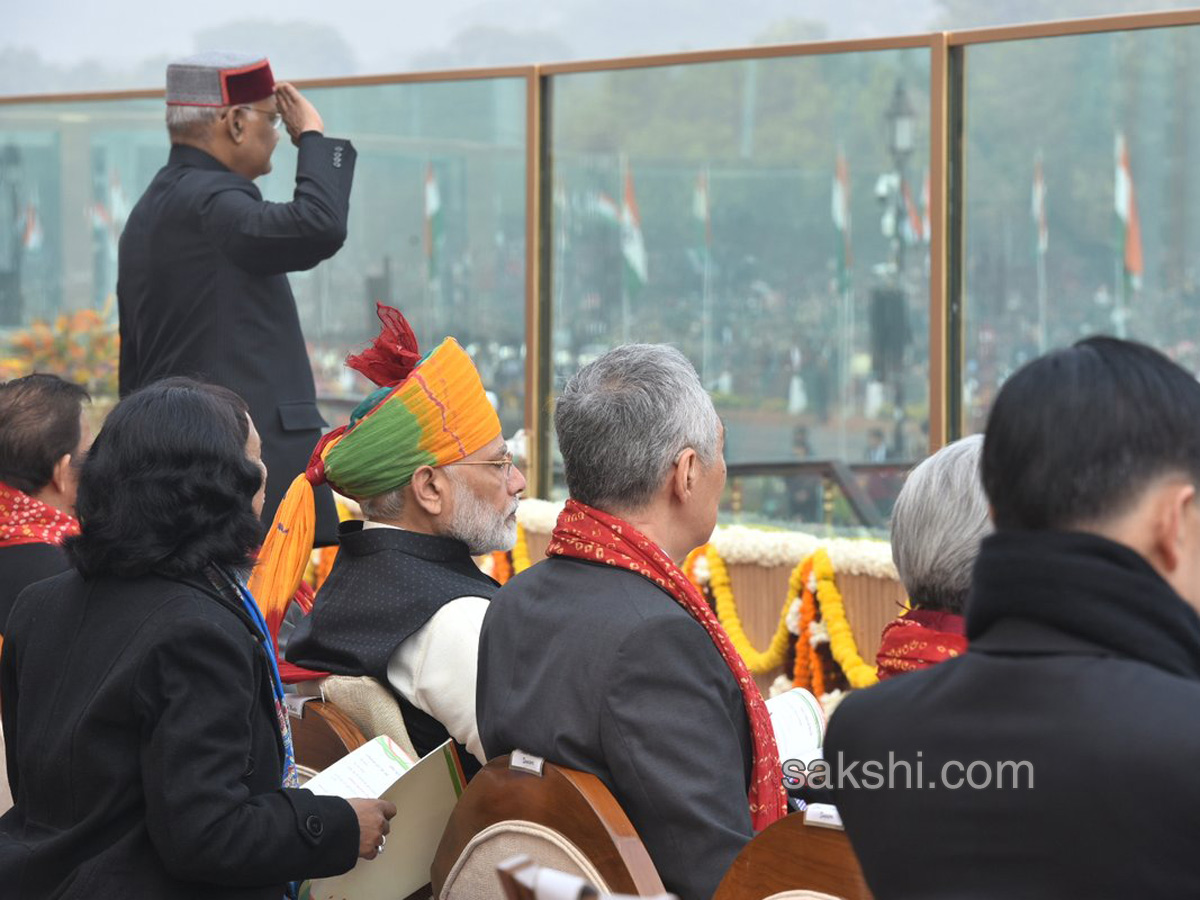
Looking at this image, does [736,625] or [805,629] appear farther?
[736,625]

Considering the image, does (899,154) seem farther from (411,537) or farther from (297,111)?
(411,537)

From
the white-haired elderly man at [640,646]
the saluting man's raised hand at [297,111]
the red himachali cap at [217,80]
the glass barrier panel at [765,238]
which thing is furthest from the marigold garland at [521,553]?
the white-haired elderly man at [640,646]

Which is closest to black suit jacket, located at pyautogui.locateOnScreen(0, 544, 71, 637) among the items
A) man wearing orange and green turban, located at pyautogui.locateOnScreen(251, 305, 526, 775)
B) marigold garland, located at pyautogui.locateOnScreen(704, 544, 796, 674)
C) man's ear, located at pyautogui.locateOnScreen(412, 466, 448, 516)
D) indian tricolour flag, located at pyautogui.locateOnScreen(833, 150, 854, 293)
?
man wearing orange and green turban, located at pyautogui.locateOnScreen(251, 305, 526, 775)

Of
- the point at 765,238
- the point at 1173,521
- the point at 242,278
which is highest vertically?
the point at 765,238

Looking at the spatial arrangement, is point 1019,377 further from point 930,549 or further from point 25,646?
point 25,646

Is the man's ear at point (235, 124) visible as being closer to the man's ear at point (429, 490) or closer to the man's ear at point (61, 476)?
the man's ear at point (61, 476)

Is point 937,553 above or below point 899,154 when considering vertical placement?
below

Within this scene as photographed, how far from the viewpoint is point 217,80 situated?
368 cm

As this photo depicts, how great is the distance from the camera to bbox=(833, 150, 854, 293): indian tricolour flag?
200 inches

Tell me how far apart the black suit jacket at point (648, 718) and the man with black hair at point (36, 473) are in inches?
59.7

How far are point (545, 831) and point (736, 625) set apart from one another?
2.75 meters

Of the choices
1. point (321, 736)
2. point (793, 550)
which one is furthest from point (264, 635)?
point (793, 550)

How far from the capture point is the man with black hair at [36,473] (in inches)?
126

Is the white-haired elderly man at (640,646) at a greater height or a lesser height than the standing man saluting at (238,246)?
lesser
